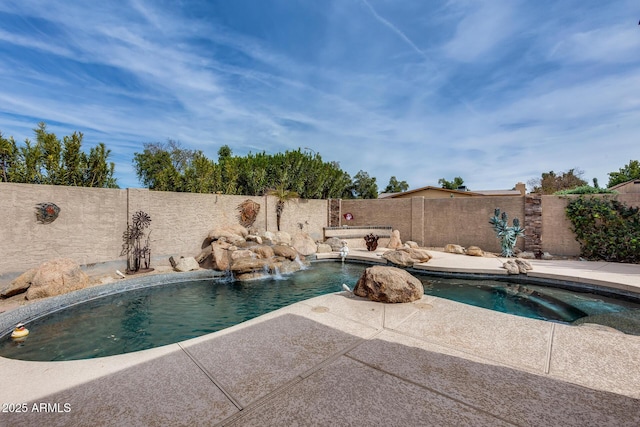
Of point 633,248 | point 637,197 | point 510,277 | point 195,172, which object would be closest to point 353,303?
point 510,277

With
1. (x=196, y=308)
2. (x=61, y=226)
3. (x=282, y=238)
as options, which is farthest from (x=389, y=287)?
(x=61, y=226)

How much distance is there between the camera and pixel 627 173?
23547mm

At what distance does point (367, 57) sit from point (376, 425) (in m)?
10.1

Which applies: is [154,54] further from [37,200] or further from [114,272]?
[114,272]

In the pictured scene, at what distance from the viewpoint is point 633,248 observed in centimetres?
766

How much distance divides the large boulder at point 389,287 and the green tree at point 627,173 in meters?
31.1

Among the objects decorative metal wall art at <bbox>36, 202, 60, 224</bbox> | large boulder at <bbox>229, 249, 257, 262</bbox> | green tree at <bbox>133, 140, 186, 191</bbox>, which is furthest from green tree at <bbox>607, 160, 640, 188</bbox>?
decorative metal wall art at <bbox>36, 202, 60, 224</bbox>

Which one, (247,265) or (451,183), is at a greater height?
(451,183)

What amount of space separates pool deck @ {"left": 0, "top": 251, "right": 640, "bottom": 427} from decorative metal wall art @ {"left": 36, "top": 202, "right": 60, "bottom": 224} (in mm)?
5442

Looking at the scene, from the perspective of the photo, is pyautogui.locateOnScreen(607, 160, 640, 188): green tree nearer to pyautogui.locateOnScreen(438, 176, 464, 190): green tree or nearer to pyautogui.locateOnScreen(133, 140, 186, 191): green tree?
pyautogui.locateOnScreen(438, 176, 464, 190): green tree

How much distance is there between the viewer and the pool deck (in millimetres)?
1683

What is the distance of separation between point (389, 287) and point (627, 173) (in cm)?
3341

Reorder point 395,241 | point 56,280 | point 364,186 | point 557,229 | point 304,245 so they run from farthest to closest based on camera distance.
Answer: point 364,186 → point 395,241 → point 304,245 → point 557,229 → point 56,280

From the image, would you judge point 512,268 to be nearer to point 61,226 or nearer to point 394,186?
point 61,226
